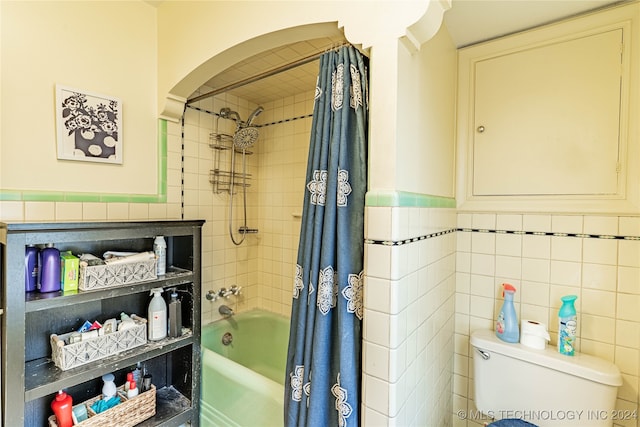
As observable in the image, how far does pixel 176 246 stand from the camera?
1.58 m

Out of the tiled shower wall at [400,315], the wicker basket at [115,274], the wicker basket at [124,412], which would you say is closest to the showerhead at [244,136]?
the wicker basket at [115,274]

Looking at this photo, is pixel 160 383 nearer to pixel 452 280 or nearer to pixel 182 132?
pixel 182 132

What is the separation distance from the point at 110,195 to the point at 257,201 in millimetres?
1144

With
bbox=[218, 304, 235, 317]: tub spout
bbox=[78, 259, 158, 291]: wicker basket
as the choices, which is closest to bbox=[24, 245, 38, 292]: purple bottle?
bbox=[78, 259, 158, 291]: wicker basket

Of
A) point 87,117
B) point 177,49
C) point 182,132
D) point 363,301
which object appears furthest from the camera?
point 182,132

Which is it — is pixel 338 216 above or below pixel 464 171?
below

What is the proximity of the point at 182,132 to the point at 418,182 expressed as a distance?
1463 mm

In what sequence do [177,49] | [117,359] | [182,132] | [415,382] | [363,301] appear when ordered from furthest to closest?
[182,132] → [177,49] → [117,359] → [415,382] → [363,301]

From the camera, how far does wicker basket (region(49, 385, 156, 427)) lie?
3.94ft

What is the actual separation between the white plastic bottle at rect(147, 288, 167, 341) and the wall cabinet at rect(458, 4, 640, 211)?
1620mm

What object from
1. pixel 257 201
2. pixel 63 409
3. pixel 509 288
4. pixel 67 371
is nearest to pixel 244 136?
pixel 257 201

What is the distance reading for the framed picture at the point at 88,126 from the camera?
130 cm

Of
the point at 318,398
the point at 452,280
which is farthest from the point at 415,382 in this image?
the point at 452,280

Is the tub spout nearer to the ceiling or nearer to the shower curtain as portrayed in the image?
the shower curtain
